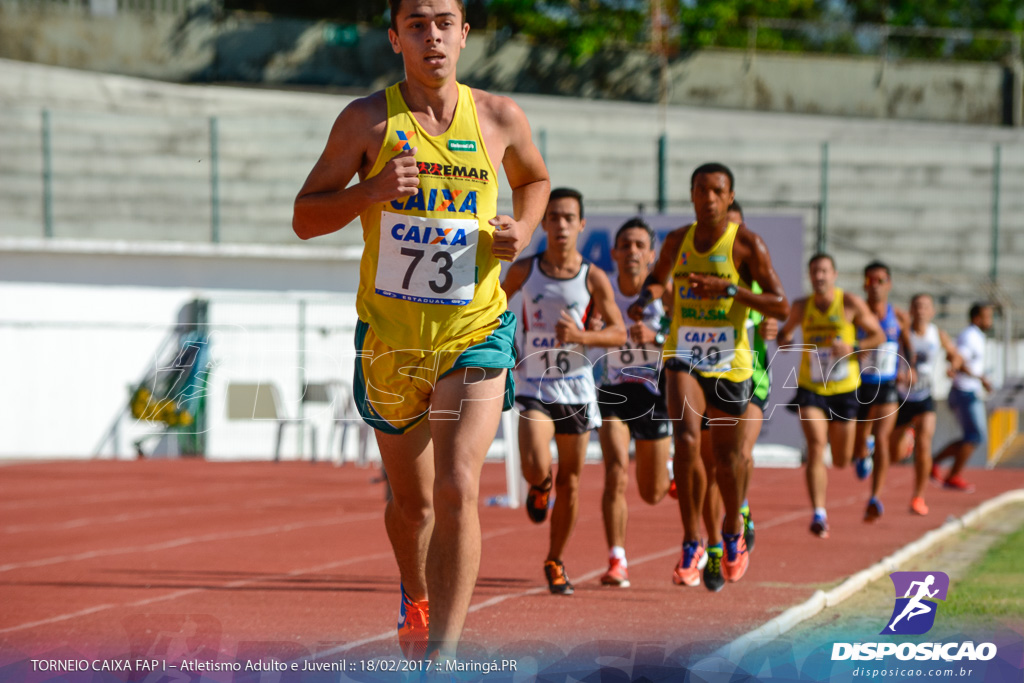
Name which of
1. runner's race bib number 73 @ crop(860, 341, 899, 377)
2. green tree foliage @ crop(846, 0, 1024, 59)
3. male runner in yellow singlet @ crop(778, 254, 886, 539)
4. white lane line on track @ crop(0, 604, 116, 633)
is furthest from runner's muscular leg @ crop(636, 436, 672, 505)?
green tree foliage @ crop(846, 0, 1024, 59)

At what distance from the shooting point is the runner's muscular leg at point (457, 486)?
4.09 m

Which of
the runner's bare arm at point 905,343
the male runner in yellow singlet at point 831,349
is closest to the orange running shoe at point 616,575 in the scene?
the male runner in yellow singlet at point 831,349

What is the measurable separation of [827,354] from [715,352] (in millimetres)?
4577

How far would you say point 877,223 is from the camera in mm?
24828

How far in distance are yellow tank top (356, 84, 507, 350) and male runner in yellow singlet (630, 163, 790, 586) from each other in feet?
9.24

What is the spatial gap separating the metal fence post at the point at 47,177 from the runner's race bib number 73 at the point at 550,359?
16963mm

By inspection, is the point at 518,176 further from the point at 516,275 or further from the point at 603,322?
the point at 603,322

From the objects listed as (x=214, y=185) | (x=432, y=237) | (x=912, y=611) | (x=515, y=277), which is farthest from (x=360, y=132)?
(x=214, y=185)

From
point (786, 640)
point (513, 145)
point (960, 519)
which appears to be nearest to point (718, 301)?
point (786, 640)

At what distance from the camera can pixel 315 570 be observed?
26.9 feet

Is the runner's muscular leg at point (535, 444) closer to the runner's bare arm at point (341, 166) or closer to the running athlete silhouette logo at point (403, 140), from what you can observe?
the runner's bare arm at point (341, 166)

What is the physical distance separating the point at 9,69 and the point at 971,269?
66.7 feet

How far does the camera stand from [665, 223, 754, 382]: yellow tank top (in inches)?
280

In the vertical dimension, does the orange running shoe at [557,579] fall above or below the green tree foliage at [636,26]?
below
